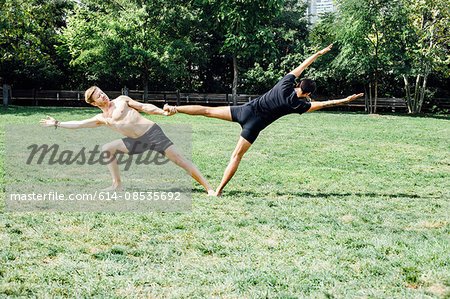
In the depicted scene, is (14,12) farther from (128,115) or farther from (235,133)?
(128,115)

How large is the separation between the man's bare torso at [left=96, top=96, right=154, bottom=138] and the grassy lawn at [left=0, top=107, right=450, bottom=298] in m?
1.28

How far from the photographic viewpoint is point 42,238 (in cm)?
410

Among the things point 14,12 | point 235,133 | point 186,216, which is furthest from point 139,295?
point 14,12

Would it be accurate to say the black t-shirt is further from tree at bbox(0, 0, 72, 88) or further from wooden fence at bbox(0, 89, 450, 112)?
wooden fence at bbox(0, 89, 450, 112)

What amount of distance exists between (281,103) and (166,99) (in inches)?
914

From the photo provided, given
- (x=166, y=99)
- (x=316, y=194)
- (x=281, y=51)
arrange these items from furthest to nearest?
(x=281, y=51) → (x=166, y=99) → (x=316, y=194)

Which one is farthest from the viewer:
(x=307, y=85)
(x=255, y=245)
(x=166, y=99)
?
(x=166, y=99)

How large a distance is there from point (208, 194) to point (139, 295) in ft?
10.3

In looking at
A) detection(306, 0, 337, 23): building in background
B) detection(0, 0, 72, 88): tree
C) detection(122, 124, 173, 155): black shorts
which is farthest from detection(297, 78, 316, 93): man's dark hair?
detection(306, 0, 337, 23): building in background

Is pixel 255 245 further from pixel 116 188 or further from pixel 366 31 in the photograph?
pixel 366 31

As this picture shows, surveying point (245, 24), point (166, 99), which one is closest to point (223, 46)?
point (245, 24)

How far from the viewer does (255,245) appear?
13.4 ft

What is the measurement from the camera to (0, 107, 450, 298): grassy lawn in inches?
125

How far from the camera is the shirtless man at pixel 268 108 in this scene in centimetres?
558
